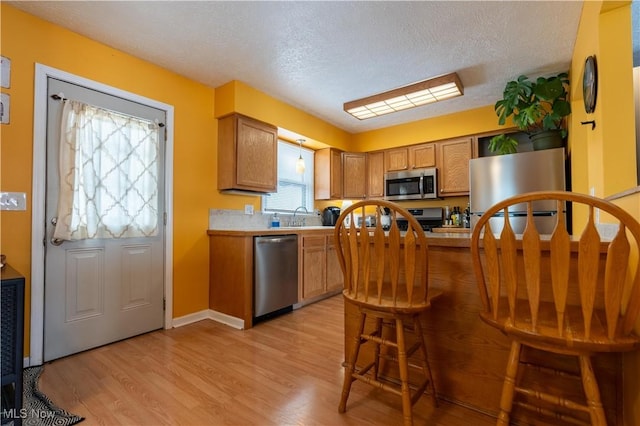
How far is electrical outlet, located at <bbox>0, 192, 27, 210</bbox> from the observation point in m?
1.90

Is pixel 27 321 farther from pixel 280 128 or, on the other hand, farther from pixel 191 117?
pixel 280 128

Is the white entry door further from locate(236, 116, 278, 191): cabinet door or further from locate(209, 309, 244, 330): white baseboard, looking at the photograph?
locate(236, 116, 278, 191): cabinet door

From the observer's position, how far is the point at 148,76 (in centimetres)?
265

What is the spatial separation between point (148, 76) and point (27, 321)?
2.12 metres

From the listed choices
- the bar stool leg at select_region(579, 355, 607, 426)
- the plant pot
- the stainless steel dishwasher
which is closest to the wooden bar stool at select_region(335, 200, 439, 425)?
the bar stool leg at select_region(579, 355, 607, 426)

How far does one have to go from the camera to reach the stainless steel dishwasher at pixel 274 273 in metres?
2.80

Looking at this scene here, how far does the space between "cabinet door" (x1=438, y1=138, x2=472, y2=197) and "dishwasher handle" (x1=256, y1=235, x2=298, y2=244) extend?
2.22 m

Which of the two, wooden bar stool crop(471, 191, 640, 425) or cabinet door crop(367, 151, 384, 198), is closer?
wooden bar stool crop(471, 191, 640, 425)

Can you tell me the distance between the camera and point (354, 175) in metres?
4.76

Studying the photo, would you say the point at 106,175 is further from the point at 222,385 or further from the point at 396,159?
the point at 396,159

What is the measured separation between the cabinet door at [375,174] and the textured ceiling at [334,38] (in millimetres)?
1592

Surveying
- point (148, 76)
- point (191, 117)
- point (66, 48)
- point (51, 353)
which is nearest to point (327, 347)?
point (51, 353)

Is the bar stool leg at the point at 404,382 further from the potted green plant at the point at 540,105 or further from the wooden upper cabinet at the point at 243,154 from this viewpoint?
the potted green plant at the point at 540,105

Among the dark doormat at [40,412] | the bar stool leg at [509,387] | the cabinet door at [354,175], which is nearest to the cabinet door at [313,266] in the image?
the cabinet door at [354,175]
